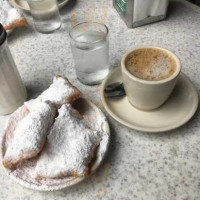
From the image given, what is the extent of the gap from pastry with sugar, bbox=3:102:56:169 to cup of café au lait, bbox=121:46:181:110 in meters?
0.16

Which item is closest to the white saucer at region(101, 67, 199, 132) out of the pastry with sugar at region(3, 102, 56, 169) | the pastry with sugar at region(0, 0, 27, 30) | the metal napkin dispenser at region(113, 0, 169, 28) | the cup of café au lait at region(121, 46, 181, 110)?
the cup of café au lait at region(121, 46, 181, 110)

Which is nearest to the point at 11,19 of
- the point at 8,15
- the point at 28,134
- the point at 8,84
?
the point at 8,15

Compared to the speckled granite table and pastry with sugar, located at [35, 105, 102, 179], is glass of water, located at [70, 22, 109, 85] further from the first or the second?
pastry with sugar, located at [35, 105, 102, 179]

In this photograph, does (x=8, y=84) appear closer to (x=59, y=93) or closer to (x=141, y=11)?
(x=59, y=93)

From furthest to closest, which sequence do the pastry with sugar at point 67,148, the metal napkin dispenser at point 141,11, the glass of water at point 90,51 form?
1. the metal napkin dispenser at point 141,11
2. the glass of water at point 90,51
3. the pastry with sugar at point 67,148

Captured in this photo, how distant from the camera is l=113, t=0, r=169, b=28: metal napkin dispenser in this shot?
756mm

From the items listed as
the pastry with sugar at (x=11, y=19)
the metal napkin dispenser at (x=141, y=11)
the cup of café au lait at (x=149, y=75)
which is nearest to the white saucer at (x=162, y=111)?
the cup of café au lait at (x=149, y=75)

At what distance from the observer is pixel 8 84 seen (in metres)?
0.57

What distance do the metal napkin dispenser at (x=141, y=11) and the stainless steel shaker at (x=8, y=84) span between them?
0.38m

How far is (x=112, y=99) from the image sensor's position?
1.96ft

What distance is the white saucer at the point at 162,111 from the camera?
1.76ft

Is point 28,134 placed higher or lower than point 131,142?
higher

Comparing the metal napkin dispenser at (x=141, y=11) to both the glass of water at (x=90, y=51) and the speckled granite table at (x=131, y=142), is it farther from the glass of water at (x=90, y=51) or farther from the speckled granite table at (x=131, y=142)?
the glass of water at (x=90, y=51)

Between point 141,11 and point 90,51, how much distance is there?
A: 25 centimetres
